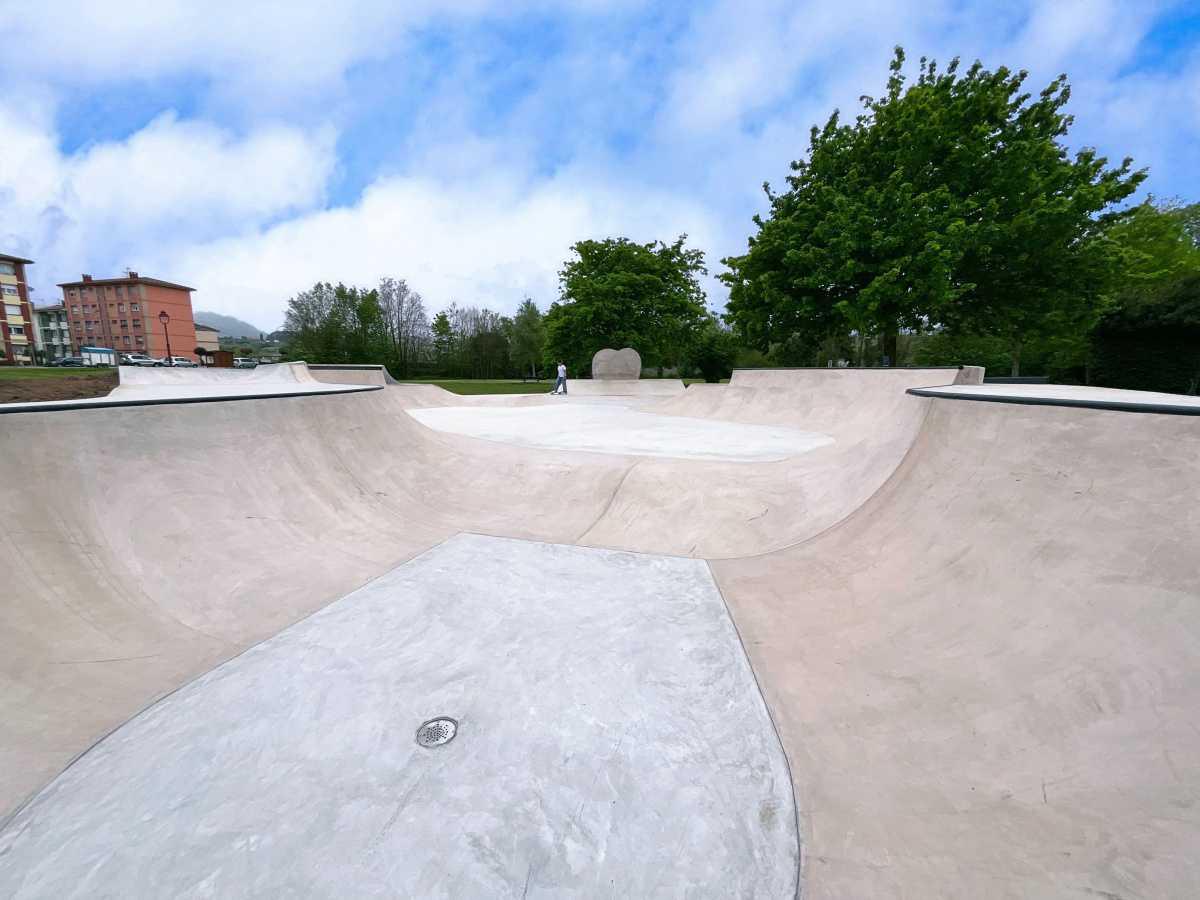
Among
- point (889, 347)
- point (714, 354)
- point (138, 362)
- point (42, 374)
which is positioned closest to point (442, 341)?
point (138, 362)

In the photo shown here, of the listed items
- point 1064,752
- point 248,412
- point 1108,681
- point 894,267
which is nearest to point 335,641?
point 248,412

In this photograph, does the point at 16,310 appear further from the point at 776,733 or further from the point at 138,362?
the point at 776,733

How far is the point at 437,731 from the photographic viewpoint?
8.08ft

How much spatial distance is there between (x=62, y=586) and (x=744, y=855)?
177 inches

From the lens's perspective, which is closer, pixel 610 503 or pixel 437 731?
pixel 437 731

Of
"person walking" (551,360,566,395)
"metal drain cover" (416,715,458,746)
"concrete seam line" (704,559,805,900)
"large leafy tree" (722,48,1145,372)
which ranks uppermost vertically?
"large leafy tree" (722,48,1145,372)

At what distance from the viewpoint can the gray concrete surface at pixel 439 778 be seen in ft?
5.94

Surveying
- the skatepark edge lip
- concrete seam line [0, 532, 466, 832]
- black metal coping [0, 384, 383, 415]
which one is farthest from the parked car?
the skatepark edge lip

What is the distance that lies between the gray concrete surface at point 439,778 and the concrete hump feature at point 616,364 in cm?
2136

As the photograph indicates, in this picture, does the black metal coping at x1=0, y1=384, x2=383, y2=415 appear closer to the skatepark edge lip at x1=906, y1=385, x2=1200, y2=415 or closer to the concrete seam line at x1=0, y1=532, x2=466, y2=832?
the concrete seam line at x1=0, y1=532, x2=466, y2=832

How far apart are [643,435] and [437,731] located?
7.84 meters

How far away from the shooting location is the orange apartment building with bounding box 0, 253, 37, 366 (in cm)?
5569

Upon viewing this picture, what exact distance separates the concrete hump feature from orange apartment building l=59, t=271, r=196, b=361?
75.0 meters

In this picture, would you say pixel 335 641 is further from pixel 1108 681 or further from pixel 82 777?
pixel 1108 681
